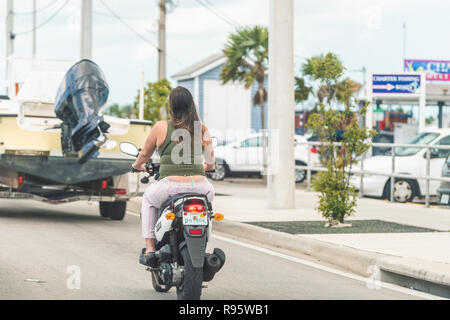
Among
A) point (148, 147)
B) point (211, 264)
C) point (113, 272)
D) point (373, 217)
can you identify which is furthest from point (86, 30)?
point (211, 264)

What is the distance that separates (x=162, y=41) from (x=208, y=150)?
85.6 ft

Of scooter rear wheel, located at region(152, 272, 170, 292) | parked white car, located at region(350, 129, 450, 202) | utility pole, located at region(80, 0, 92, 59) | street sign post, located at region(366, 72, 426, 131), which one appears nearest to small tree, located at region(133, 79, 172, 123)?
utility pole, located at region(80, 0, 92, 59)

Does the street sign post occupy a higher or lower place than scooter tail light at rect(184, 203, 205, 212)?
higher

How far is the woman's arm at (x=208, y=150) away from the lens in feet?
25.3

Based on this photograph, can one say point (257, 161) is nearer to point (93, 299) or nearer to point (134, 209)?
point (134, 209)

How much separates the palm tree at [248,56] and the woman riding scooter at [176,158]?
85.9ft

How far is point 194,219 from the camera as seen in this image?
699 cm

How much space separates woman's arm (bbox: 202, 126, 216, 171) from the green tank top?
194mm

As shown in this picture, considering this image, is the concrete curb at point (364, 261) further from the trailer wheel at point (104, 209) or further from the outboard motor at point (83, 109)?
the trailer wheel at point (104, 209)

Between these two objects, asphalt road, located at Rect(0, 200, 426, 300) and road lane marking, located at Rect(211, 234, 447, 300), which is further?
road lane marking, located at Rect(211, 234, 447, 300)

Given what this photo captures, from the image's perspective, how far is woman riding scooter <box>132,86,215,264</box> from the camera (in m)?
7.38

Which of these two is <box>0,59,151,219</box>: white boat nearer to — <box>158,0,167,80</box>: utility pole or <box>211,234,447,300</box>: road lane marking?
<box>211,234,447,300</box>: road lane marking

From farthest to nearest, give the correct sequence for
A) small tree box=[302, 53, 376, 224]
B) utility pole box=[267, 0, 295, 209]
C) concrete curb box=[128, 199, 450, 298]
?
utility pole box=[267, 0, 295, 209]
small tree box=[302, 53, 376, 224]
concrete curb box=[128, 199, 450, 298]

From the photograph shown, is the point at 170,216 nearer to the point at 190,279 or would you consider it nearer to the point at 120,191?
the point at 190,279
